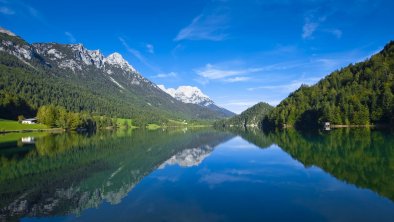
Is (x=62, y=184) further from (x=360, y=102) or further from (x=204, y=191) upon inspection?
(x=360, y=102)

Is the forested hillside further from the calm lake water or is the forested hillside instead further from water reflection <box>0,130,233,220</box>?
water reflection <box>0,130,233,220</box>

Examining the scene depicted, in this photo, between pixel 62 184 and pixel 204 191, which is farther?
pixel 62 184

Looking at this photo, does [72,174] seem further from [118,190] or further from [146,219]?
[146,219]

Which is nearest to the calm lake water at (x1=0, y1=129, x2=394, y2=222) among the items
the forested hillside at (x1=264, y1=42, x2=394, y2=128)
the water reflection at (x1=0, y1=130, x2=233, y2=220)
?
the water reflection at (x1=0, y1=130, x2=233, y2=220)

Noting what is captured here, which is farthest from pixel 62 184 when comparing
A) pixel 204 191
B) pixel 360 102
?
pixel 360 102

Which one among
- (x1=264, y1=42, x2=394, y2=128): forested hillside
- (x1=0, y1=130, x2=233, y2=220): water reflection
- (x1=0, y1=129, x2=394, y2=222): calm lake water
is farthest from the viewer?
(x1=264, y1=42, x2=394, y2=128): forested hillside

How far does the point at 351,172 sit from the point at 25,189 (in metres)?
28.8

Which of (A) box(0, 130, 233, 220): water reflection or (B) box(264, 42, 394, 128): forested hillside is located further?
(B) box(264, 42, 394, 128): forested hillside

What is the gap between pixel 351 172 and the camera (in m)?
30.6

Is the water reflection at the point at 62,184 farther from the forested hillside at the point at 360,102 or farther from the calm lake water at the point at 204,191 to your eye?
the forested hillside at the point at 360,102

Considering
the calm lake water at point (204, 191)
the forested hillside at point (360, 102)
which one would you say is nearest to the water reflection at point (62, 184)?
the calm lake water at point (204, 191)

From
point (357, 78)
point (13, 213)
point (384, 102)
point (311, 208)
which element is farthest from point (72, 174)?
point (357, 78)

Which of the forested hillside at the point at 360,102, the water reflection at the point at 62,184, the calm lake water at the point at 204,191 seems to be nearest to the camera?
the calm lake water at the point at 204,191

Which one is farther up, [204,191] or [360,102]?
[360,102]
